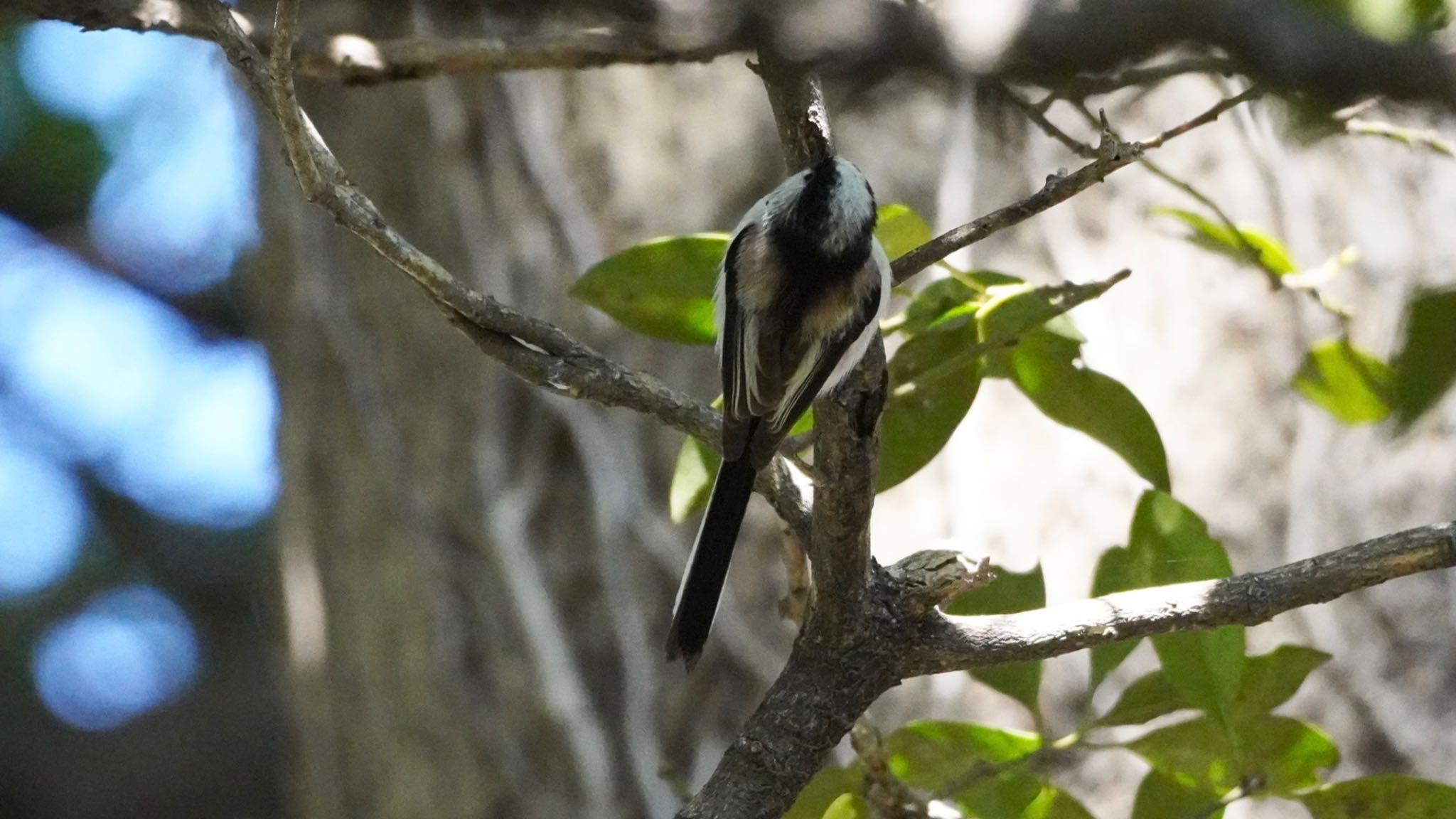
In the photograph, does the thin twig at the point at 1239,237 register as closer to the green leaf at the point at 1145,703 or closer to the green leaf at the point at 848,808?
the green leaf at the point at 1145,703

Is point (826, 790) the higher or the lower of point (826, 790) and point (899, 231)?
the lower

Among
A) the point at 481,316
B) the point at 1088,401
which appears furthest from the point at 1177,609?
the point at 481,316

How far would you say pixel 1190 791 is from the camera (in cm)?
135

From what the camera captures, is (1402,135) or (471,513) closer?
(1402,135)

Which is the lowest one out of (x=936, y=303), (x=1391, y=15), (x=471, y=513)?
(x=1391, y=15)

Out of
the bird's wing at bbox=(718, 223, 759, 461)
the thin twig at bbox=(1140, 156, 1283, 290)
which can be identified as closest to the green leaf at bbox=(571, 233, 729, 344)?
the bird's wing at bbox=(718, 223, 759, 461)

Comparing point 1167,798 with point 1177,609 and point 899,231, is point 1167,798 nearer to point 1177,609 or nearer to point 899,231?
point 1177,609

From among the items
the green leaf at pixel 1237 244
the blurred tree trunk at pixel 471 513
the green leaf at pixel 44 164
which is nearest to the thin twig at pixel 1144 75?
the green leaf at pixel 1237 244

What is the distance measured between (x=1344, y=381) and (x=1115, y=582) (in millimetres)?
458

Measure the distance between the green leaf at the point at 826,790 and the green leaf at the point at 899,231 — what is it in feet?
1.76

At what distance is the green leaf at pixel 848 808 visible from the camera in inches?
52.9

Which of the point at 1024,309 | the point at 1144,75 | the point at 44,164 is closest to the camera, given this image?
the point at 1144,75

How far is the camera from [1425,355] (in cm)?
40

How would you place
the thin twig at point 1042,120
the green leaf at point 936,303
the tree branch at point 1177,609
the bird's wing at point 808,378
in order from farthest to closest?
the green leaf at point 936,303 < the bird's wing at point 808,378 < the tree branch at point 1177,609 < the thin twig at point 1042,120
